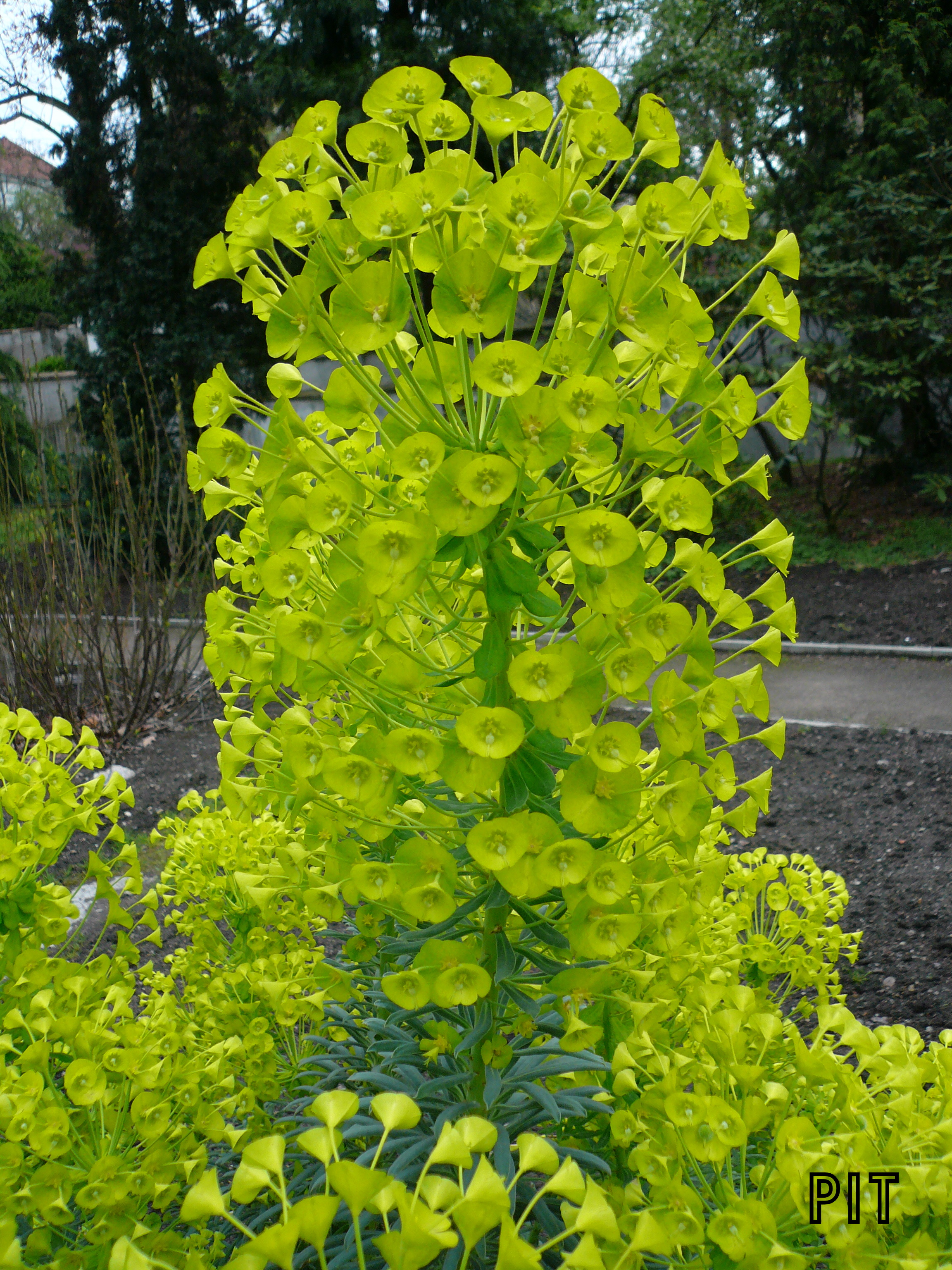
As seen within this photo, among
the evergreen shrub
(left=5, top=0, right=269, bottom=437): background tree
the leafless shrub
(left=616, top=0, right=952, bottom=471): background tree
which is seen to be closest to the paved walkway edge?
(left=616, top=0, right=952, bottom=471): background tree

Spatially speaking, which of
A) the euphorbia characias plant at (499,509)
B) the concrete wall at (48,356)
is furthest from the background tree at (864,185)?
the euphorbia characias plant at (499,509)

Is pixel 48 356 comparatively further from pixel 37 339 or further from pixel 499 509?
pixel 499 509

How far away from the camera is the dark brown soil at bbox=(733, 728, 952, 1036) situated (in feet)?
9.77

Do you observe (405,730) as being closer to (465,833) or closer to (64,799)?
(465,833)

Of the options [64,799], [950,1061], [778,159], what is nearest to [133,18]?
[778,159]

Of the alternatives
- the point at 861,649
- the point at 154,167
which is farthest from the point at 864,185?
the point at 154,167

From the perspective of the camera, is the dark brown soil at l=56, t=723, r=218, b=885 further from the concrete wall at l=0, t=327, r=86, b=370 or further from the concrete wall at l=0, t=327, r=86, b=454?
the concrete wall at l=0, t=327, r=86, b=370

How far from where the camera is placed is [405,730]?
1164 mm

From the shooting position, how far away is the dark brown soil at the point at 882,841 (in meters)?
2.98

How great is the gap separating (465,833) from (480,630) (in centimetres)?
37

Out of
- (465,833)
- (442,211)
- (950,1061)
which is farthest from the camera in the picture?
(465,833)

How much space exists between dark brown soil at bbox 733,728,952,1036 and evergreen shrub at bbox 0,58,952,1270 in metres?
1.63

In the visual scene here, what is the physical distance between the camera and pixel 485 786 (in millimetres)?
1139

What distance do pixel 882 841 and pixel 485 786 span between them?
3.43m
